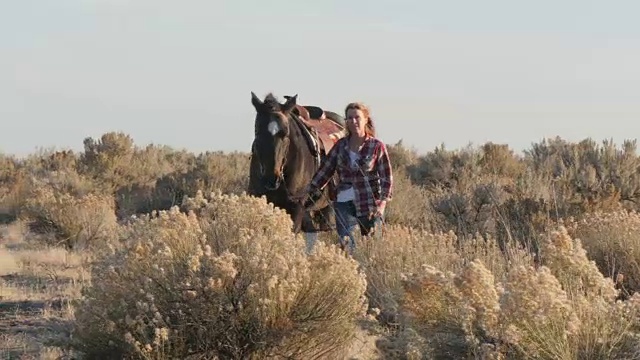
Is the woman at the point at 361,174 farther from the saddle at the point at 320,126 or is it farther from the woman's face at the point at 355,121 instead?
the saddle at the point at 320,126

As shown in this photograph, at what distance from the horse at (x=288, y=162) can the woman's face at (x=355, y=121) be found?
2.89ft

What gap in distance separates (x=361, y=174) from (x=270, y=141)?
1030 millimetres

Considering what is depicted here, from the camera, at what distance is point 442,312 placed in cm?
466

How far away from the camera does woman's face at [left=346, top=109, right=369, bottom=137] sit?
7973 mm

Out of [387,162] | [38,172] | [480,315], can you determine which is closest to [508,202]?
[387,162]

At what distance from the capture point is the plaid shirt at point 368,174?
8039 mm

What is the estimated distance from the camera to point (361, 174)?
8078 millimetres

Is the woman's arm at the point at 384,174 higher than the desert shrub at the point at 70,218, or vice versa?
the woman's arm at the point at 384,174

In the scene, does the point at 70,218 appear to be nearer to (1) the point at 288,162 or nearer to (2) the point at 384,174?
(1) the point at 288,162

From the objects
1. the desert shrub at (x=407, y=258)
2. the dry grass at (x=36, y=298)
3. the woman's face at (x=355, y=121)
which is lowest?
the dry grass at (x=36, y=298)

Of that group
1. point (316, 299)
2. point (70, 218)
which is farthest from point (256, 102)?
point (70, 218)

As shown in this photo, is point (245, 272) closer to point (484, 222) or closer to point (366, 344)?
point (366, 344)

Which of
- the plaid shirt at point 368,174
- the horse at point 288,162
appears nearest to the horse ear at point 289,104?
the horse at point 288,162

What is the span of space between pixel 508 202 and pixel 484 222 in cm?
44
